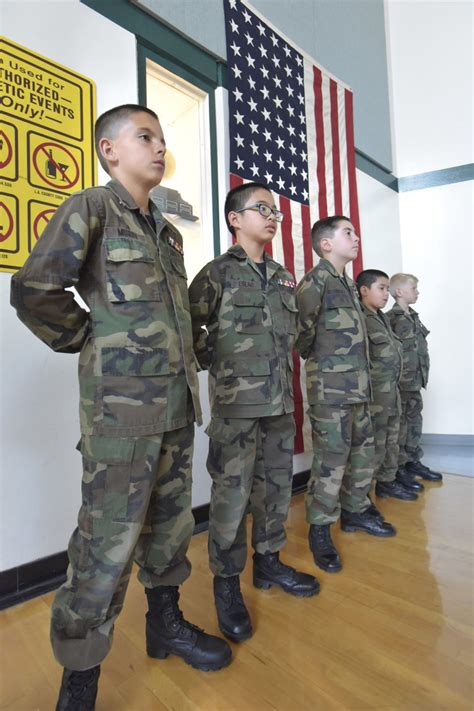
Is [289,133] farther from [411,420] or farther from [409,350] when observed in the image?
[411,420]

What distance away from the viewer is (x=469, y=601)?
1316mm

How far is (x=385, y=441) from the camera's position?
2244mm

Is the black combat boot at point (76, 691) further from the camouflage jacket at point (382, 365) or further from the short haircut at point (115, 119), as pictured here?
the camouflage jacket at point (382, 365)

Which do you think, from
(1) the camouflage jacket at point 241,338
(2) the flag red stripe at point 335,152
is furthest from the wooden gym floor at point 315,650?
(2) the flag red stripe at point 335,152

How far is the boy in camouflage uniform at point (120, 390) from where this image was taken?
858 millimetres

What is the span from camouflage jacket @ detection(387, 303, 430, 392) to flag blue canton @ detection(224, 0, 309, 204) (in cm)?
106

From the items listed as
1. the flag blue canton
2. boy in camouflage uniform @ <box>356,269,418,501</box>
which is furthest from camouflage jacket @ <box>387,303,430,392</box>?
the flag blue canton

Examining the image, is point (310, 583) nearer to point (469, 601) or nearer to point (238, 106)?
point (469, 601)

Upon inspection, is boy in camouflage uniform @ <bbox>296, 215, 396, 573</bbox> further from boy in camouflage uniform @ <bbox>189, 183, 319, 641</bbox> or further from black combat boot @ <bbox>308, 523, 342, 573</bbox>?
boy in camouflage uniform @ <bbox>189, 183, 319, 641</bbox>

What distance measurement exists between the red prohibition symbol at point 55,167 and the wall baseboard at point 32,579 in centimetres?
146

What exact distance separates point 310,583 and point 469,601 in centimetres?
52

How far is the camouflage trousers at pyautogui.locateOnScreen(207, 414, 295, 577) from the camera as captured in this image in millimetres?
1249

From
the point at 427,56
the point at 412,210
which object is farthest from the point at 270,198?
the point at 427,56

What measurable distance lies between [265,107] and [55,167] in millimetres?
1568
